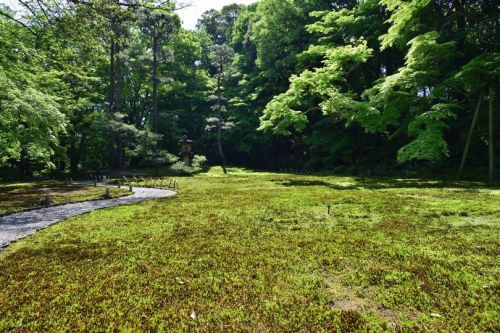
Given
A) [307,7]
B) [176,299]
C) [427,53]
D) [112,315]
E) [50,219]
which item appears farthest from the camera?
[307,7]

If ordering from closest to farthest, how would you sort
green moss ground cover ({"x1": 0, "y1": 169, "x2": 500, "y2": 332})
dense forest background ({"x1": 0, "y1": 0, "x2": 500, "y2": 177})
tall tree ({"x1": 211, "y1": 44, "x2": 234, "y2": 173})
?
green moss ground cover ({"x1": 0, "y1": 169, "x2": 500, "y2": 332}) → dense forest background ({"x1": 0, "y1": 0, "x2": 500, "y2": 177}) → tall tree ({"x1": 211, "y1": 44, "x2": 234, "y2": 173})

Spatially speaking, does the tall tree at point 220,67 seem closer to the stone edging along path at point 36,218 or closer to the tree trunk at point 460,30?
the tree trunk at point 460,30

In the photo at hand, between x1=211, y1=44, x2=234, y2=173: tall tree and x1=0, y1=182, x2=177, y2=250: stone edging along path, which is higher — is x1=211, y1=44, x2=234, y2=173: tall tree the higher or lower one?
the higher one

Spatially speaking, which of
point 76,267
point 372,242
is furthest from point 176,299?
point 372,242

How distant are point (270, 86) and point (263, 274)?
4394cm

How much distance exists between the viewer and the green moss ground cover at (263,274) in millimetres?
4527

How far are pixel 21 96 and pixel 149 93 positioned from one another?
118ft

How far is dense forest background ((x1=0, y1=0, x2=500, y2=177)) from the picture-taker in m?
18.5

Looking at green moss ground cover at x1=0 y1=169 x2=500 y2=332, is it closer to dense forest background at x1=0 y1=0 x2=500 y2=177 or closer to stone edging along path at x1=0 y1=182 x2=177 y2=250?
stone edging along path at x1=0 y1=182 x2=177 y2=250

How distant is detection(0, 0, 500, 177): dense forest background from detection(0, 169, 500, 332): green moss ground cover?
11718 millimetres

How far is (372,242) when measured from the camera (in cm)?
812

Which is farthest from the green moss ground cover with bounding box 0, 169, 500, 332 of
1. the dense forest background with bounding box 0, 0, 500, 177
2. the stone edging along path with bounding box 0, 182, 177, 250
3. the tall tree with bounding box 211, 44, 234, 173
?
the tall tree with bounding box 211, 44, 234, 173

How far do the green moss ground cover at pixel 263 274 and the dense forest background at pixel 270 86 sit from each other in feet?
38.4

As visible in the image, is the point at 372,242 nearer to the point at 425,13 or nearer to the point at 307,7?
the point at 425,13
